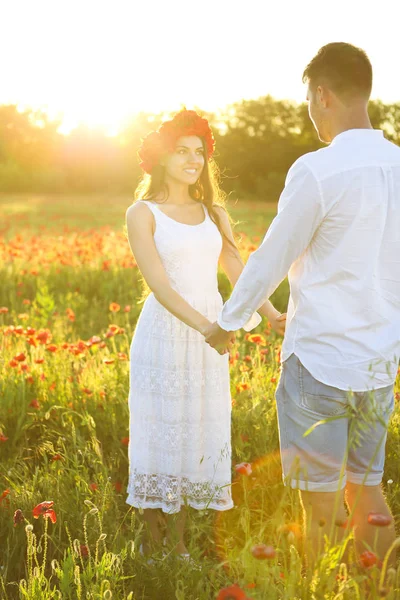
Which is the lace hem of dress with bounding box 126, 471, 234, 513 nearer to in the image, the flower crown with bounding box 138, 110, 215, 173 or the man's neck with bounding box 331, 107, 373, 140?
the flower crown with bounding box 138, 110, 215, 173

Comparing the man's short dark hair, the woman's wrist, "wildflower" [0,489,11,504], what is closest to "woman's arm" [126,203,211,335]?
the woman's wrist

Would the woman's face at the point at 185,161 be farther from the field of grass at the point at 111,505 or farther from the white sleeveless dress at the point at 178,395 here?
the field of grass at the point at 111,505

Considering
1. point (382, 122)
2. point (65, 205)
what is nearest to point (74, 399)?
point (65, 205)

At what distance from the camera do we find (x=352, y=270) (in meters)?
2.20

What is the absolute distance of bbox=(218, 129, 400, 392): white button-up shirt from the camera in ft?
7.02

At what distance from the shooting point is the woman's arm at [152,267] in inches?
120

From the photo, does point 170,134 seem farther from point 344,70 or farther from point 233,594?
point 233,594

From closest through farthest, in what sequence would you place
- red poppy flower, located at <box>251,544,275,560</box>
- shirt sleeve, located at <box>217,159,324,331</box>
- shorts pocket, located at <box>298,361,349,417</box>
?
red poppy flower, located at <box>251,544,275,560</box>, shirt sleeve, located at <box>217,159,324,331</box>, shorts pocket, located at <box>298,361,349,417</box>

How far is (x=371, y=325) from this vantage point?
2.26 metres

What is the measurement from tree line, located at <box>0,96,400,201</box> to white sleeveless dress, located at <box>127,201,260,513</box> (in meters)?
39.5

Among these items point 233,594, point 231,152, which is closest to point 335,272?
point 233,594

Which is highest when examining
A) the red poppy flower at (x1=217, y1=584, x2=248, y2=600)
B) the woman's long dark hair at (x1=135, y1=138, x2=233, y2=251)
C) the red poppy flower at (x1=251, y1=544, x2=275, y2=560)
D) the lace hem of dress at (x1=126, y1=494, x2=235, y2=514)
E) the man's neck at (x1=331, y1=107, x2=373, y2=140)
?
the man's neck at (x1=331, y1=107, x2=373, y2=140)

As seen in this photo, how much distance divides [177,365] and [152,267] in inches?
19.1

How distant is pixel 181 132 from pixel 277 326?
1.05 meters
